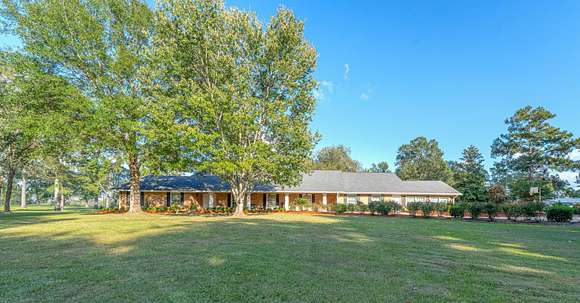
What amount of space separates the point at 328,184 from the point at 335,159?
25567 mm

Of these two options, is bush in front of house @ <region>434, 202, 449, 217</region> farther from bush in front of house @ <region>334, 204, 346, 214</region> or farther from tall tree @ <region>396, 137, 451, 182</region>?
tall tree @ <region>396, 137, 451, 182</region>

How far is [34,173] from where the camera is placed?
119 feet

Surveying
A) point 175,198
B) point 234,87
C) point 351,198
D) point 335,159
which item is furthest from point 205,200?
point 335,159

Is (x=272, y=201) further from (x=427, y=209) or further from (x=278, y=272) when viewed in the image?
(x=278, y=272)

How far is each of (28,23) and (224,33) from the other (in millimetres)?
12290

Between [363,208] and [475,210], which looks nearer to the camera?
[475,210]

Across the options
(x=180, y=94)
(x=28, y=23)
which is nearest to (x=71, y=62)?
(x=28, y=23)

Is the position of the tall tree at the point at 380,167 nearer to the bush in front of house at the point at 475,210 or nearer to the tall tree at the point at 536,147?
the tall tree at the point at 536,147

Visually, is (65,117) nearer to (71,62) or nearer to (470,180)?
(71,62)

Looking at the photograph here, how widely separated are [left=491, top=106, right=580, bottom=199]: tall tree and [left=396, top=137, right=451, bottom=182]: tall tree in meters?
12.0

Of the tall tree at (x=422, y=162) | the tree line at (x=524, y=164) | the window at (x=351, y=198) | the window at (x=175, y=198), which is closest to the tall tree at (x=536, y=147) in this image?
the tree line at (x=524, y=164)

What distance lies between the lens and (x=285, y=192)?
29.2 metres

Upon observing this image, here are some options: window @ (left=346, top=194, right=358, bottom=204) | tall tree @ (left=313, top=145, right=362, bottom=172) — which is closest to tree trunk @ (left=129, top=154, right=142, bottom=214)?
window @ (left=346, top=194, right=358, bottom=204)

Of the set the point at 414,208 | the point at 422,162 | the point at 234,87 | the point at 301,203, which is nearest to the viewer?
the point at 234,87
